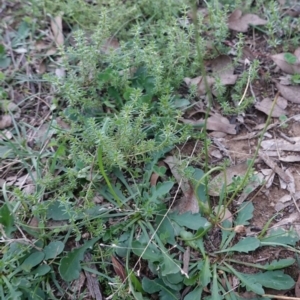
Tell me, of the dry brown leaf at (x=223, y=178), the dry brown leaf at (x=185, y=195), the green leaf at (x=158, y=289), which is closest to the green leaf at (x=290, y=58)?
the dry brown leaf at (x=223, y=178)

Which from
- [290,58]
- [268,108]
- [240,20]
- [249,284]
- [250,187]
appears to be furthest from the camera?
[240,20]

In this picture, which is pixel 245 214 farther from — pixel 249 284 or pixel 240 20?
pixel 240 20

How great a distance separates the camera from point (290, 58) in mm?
2285

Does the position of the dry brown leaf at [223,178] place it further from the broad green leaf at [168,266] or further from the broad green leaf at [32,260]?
the broad green leaf at [32,260]

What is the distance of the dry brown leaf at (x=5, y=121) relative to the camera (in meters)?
2.18

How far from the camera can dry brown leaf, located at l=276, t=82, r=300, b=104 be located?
2217mm

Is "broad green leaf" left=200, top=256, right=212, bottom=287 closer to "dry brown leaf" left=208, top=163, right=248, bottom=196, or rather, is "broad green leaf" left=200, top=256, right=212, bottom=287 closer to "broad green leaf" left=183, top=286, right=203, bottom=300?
"broad green leaf" left=183, top=286, right=203, bottom=300

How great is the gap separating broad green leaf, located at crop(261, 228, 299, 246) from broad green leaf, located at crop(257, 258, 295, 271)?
0.21 ft

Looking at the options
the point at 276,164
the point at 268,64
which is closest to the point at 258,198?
the point at 276,164

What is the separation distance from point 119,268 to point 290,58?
4.49ft

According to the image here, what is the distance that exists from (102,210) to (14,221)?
358 millimetres

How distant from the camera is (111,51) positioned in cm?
215

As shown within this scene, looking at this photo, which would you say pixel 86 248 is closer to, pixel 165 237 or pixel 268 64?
pixel 165 237

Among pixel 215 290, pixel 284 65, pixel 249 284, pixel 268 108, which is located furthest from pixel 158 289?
pixel 284 65
